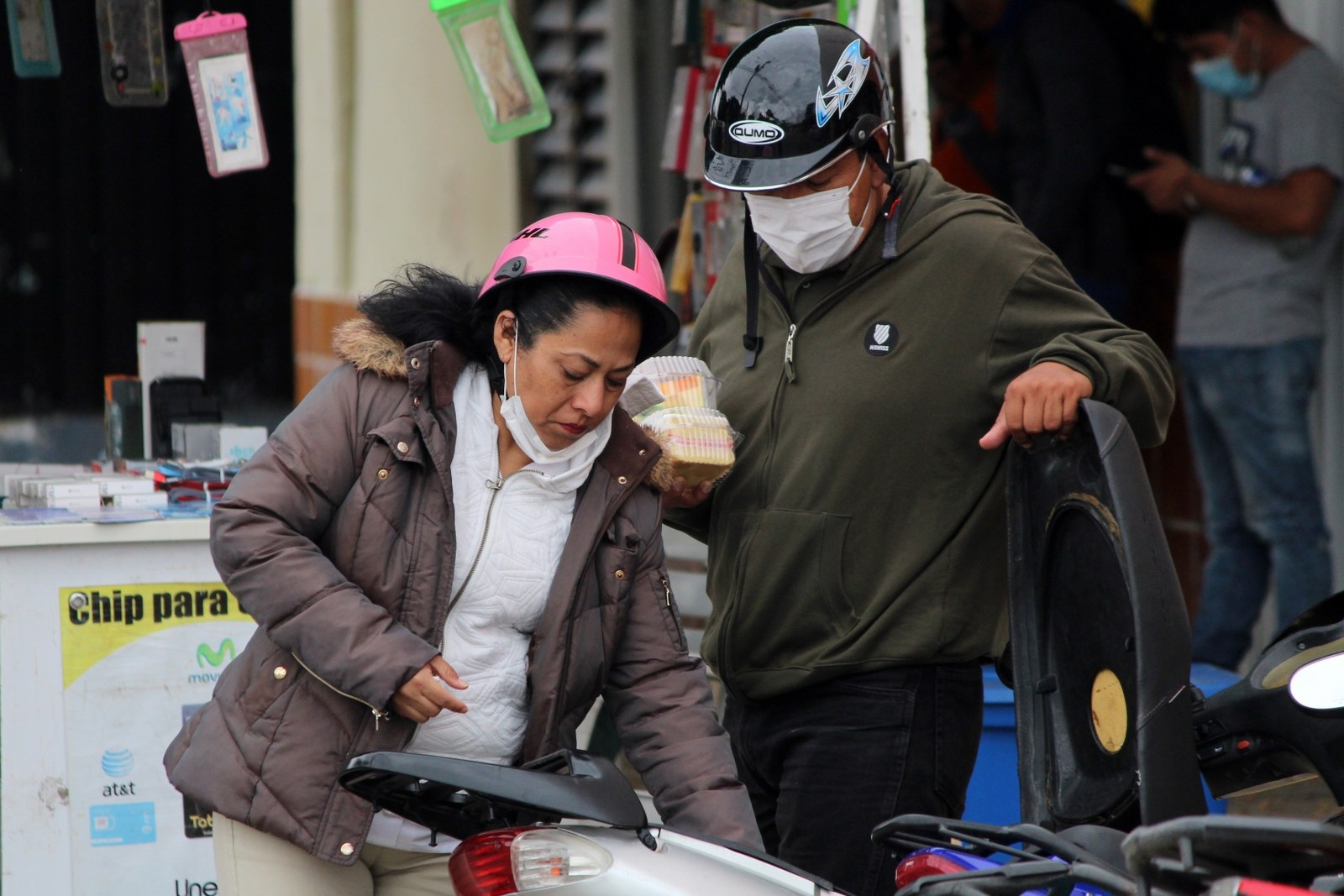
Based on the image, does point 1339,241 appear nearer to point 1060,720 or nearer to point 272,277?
point 1060,720

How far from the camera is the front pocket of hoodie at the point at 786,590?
9.18ft

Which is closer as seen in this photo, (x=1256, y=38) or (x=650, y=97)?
(x=1256, y=38)

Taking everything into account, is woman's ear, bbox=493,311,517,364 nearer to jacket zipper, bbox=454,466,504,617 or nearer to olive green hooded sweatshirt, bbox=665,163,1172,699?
jacket zipper, bbox=454,466,504,617

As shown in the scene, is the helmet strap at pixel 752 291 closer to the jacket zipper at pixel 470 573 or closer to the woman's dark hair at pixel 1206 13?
the jacket zipper at pixel 470 573

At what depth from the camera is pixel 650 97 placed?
694 cm

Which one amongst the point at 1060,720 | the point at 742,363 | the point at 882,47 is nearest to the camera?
the point at 1060,720

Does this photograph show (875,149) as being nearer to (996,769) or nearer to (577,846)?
(577,846)

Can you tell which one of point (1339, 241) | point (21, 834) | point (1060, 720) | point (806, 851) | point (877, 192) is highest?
point (877, 192)

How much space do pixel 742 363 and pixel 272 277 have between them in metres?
4.74

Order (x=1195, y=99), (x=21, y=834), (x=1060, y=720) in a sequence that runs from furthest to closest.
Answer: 1. (x=1195, y=99)
2. (x=21, y=834)
3. (x=1060, y=720)

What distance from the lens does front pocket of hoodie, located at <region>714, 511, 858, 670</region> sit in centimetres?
280

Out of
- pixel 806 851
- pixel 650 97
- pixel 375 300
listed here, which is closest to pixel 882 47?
pixel 375 300

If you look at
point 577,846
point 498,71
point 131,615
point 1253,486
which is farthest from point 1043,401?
point 1253,486

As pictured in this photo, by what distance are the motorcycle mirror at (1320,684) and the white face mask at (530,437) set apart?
110 cm
